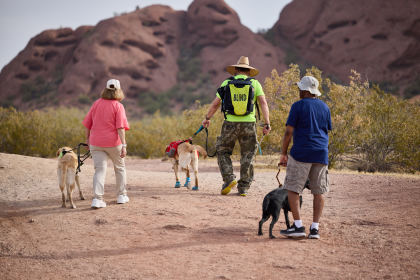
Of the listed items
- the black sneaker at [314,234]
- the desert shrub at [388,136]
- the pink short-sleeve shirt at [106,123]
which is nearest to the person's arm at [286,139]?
the black sneaker at [314,234]

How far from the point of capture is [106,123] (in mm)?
5211

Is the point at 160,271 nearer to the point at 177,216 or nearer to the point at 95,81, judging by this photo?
the point at 177,216

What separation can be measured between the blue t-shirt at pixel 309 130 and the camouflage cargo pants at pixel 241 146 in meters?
2.26

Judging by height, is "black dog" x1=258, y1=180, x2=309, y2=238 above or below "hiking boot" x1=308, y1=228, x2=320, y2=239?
above

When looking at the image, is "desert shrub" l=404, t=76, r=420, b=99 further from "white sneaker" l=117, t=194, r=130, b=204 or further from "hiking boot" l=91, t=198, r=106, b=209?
"hiking boot" l=91, t=198, r=106, b=209

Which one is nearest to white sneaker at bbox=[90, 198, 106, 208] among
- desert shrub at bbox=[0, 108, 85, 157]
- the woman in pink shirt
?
the woman in pink shirt

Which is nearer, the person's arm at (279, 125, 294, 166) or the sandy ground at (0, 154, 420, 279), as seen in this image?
the sandy ground at (0, 154, 420, 279)

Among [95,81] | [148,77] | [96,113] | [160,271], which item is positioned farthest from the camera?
[148,77]

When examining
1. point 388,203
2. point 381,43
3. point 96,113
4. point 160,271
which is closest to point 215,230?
point 160,271

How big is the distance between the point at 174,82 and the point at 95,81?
33.9 feet

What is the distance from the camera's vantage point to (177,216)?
491cm

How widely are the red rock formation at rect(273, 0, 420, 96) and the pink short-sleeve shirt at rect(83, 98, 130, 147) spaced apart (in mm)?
37528

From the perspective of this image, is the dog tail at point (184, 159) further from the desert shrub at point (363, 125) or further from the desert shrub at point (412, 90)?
the desert shrub at point (412, 90)

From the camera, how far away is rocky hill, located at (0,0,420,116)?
3850 cm
